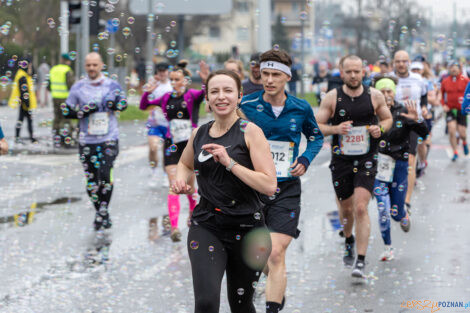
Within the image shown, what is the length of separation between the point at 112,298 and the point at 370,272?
215 centimetres

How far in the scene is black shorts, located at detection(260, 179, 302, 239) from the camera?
18.1 ft

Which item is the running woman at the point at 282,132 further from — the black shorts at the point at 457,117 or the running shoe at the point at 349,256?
the black shorts at the point at 457,117

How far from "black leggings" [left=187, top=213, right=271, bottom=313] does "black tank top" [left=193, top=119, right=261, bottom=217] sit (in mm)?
63

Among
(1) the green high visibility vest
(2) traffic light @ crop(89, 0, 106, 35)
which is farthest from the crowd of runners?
(2) traffic light @ crop(89, 0, 106, 35)

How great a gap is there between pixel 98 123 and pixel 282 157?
11.5 feet

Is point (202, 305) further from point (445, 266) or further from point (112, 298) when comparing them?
point (445, 266)

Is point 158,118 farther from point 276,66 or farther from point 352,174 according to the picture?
point 276,66

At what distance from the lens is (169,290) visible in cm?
630

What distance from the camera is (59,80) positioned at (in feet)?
54.9

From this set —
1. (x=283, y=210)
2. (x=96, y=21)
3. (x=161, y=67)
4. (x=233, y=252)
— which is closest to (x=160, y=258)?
(x=283, y=210)

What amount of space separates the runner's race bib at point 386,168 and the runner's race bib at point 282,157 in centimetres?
225

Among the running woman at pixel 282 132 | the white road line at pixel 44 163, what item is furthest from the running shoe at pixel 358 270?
the white road line at pixel 44 163

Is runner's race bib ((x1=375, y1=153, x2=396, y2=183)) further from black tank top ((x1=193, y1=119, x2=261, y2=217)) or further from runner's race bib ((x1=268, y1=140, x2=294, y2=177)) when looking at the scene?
black tank top ((x1=193, y1=119, x2=261, y2=217))

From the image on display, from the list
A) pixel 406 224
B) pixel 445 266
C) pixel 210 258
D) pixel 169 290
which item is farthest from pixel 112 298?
pixel 406 224
